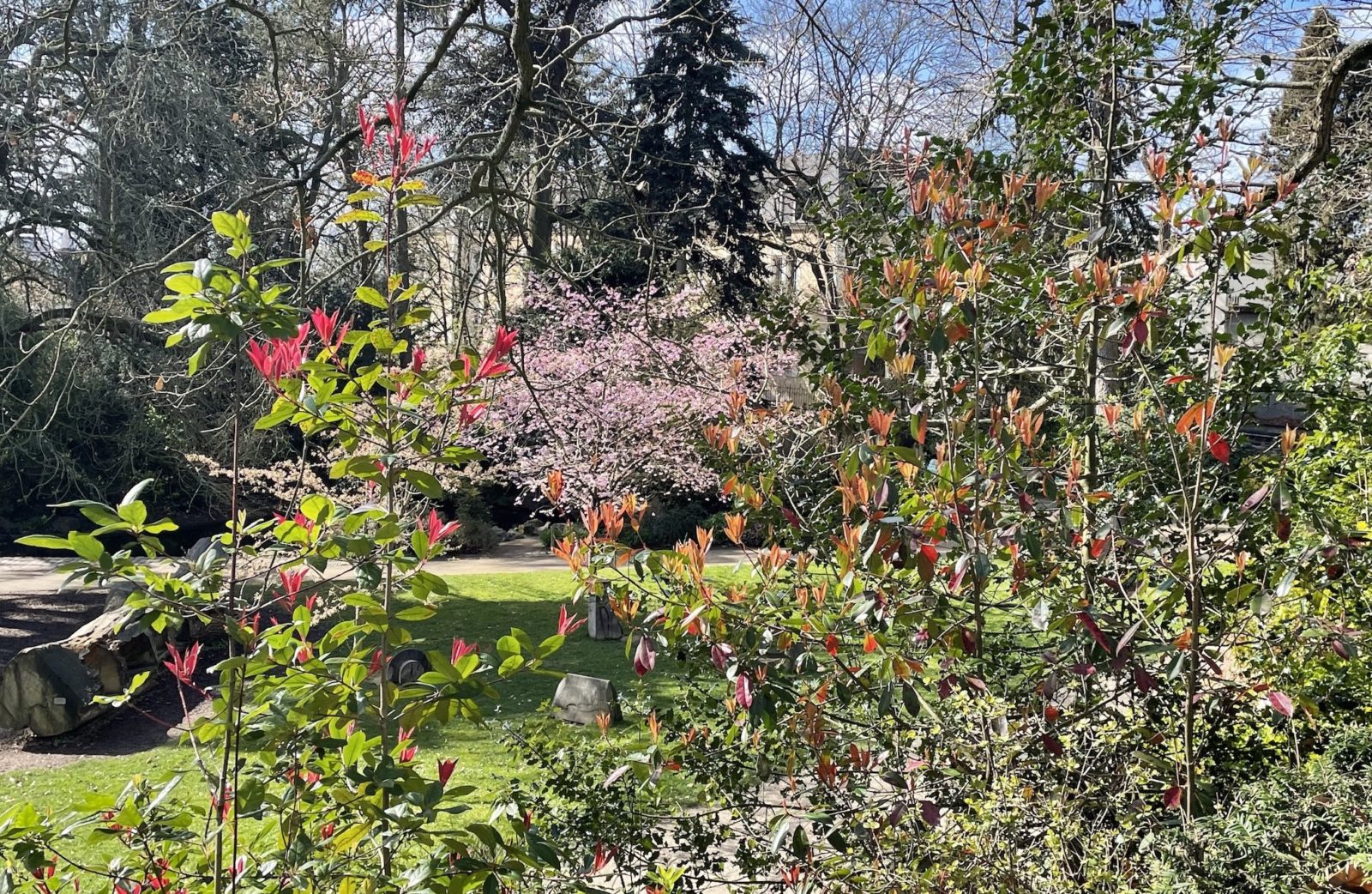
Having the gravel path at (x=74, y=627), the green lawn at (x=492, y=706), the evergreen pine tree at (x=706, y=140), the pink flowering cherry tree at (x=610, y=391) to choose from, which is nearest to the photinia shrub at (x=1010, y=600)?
the green lawn at (x=492, y=706)

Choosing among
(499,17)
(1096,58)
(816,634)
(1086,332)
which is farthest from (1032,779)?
(499,17)

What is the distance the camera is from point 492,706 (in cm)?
773

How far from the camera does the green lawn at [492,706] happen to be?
230 inches

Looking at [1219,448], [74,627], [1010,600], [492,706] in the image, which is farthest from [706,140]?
[1219,448]

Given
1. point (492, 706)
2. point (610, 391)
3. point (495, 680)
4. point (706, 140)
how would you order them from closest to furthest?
point (495, 680) < point (492, 706) < point (610, 391) < point (706, 140)

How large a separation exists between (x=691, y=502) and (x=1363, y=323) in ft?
42.3

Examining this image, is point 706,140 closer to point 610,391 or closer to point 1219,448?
point 610,391

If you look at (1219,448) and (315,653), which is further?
(1219,448)

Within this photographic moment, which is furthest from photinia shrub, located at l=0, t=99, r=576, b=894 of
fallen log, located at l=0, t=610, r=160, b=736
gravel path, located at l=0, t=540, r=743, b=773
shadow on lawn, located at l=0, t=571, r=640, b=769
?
fallen log, located at l=0, t=610, r=160, b=736

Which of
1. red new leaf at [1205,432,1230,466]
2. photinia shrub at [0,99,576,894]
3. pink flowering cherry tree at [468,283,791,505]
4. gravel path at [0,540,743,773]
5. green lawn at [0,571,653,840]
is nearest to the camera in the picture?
photinia shrub at [0,99,576,894]

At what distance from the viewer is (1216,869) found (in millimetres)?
2191

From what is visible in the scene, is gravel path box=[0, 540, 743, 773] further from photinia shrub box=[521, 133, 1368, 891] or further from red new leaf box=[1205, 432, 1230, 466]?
red new leaf box=[1205, 432, 1230, 466]

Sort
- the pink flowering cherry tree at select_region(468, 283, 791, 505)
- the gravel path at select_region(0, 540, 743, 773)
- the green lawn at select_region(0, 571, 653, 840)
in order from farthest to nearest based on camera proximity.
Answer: the pink flowering cherry tree at select_region(468, 283, 791, 505) → the gravel path at select_region(0, 540, 743, 773) → the green lawn at select_region(0, 571, 653, 840)

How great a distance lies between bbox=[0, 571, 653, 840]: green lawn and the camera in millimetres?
5840
